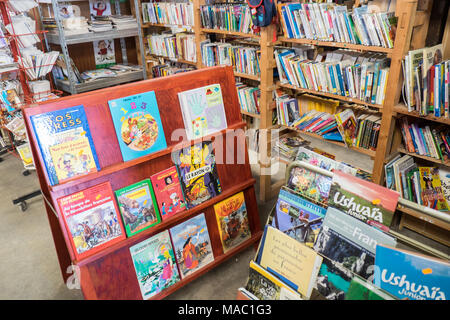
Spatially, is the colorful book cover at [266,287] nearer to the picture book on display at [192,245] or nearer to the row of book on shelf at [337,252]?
the row of book on shelf at [337,252]

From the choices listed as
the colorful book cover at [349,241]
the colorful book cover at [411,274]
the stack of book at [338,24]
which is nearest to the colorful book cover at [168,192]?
the colorful book cover at [349,241]

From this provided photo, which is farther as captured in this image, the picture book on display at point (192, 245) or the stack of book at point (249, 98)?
Answer: the stack of book at point (249, 98)

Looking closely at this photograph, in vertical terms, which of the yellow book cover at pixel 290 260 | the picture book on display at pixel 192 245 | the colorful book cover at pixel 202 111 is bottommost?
the picture book on display at pixel 192 245

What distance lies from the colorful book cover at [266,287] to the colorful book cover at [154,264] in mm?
641

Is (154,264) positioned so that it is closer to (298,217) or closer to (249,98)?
(298,217)

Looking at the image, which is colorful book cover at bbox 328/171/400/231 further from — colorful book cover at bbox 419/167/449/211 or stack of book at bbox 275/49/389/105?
colorful book cover at bbox 419/167/449/211

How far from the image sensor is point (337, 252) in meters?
1.27

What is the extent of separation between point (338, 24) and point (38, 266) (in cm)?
268

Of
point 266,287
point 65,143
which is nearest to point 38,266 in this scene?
point 65,143

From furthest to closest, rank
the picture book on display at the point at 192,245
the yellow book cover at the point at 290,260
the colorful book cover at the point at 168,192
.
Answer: the picture book on display at the point at 192,245 → the colorful book cover at the point at 168,192 → the yellow book cover at the point at 290,260

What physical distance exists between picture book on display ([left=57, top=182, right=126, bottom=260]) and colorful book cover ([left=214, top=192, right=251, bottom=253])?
0.68m

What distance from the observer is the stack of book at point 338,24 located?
1953 millimetres

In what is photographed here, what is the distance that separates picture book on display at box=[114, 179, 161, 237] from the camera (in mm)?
1758

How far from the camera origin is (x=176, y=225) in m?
1.98
